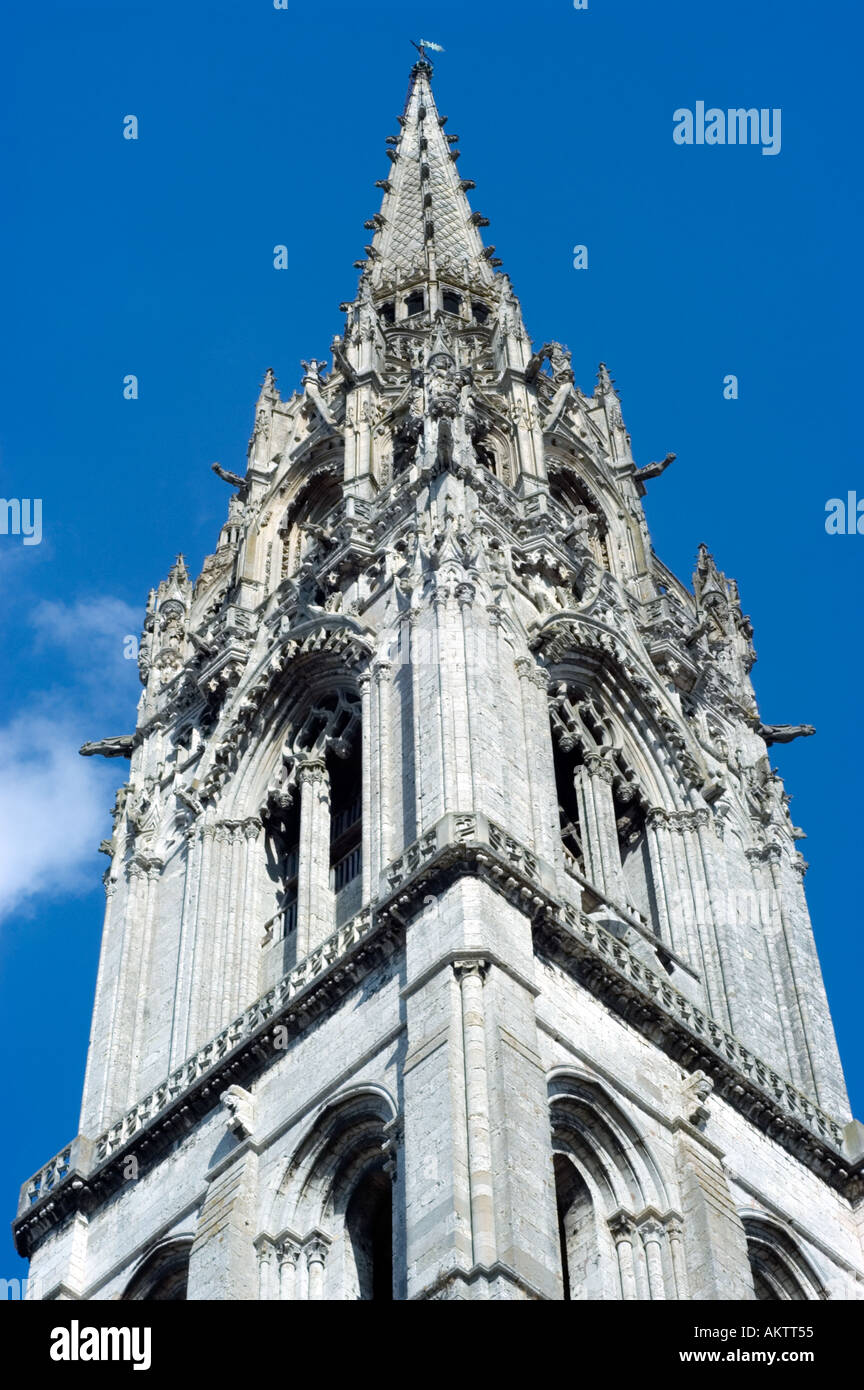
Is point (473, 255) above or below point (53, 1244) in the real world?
above

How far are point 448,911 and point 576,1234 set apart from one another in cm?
457

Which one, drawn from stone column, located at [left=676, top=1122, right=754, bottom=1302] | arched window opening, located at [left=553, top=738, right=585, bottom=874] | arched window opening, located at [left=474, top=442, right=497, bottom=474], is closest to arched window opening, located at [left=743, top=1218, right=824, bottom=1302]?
stone column, located at [left=676, top=1122, right=754, bottom=1302]

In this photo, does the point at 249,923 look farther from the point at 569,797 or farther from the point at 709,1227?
the point at 709,1227

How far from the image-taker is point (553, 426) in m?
53.2

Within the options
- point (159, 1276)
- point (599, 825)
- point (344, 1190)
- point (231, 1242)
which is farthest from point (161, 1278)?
point (599, 825)

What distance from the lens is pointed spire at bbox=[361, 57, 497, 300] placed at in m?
59.9

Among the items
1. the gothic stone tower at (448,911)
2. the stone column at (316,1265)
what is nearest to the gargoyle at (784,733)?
the gothic stone tower at (448,911)

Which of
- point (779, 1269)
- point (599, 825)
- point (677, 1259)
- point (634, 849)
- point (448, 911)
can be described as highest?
point (634, 849)

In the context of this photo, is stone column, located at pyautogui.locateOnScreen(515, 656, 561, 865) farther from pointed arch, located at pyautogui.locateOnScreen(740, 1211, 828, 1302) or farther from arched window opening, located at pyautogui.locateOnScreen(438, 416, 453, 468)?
pointed arch, located at pyautogui.locateOnScreen(740, 1211, 828, 1302)

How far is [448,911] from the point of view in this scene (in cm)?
3456

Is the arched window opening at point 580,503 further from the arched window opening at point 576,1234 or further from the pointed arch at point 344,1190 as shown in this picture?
the pointed arch at point 344,1190
